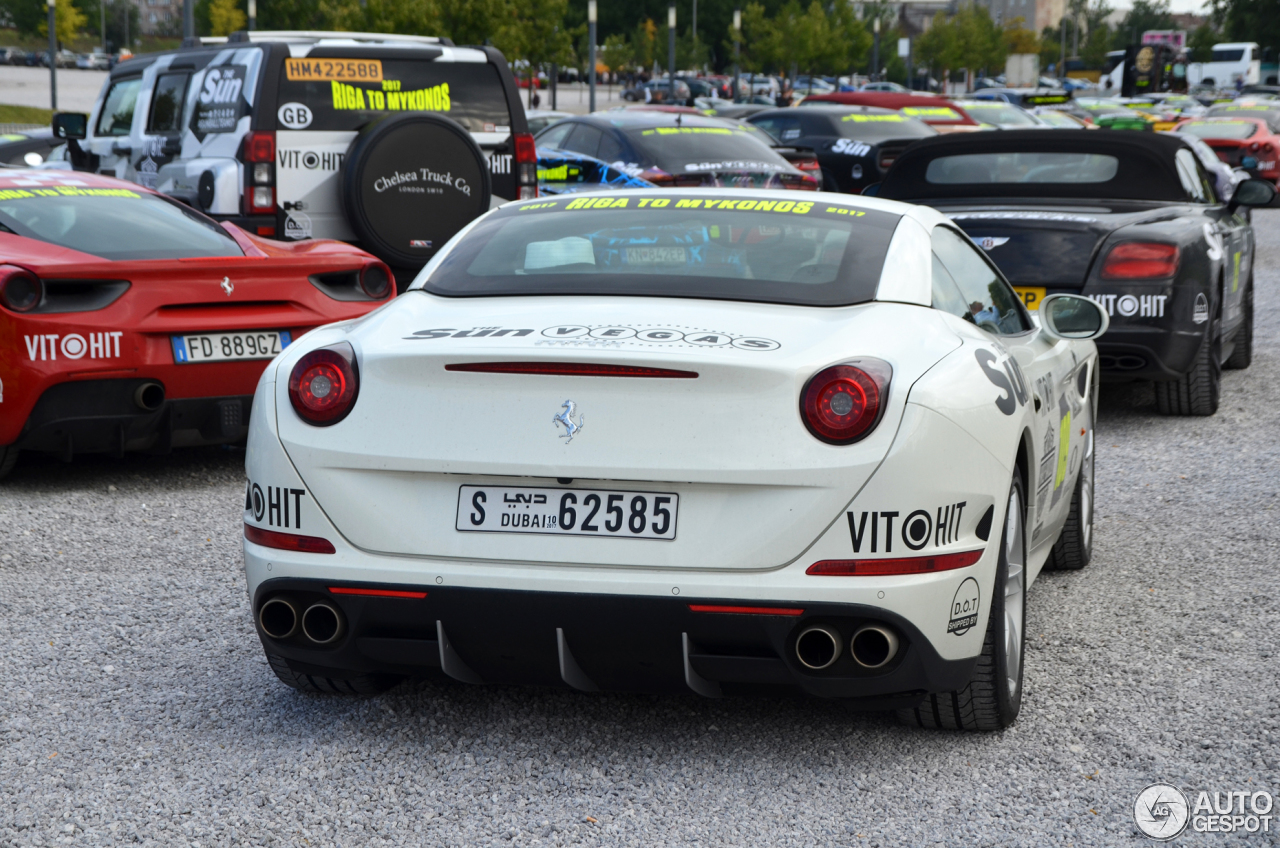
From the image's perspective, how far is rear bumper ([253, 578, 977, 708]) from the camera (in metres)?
3.23

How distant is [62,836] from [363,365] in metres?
1.16

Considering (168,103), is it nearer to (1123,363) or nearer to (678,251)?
(1123,363)

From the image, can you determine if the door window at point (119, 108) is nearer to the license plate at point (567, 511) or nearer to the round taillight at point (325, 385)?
the round taillight at point (325, 385)

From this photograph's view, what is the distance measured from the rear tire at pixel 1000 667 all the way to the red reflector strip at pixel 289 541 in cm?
144

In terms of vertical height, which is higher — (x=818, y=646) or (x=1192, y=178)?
(x=1192, y=178)

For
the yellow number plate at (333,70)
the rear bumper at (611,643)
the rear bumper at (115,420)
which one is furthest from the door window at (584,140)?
the rear bumper at (611,643)

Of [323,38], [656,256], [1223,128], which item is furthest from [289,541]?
[1223,128]

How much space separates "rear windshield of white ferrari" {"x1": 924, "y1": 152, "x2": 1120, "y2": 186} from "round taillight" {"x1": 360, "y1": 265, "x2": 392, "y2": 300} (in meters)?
3.84

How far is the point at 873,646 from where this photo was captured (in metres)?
3.30

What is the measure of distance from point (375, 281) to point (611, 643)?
4228 mm

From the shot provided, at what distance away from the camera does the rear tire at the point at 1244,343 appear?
399 inches

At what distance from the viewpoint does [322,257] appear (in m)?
7.03

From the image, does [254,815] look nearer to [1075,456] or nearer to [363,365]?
[363,365]

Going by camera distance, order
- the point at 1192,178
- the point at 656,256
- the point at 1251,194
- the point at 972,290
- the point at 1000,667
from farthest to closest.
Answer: the point at 1192,178, the point at 1251,194, the point at 972,290, the point at 656,256, the point at 1000,667
